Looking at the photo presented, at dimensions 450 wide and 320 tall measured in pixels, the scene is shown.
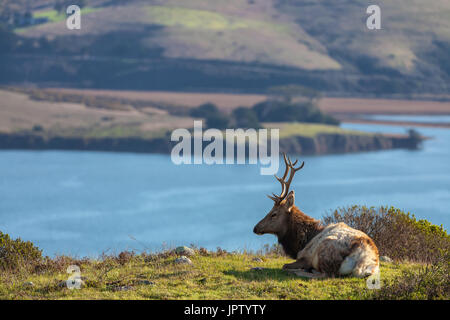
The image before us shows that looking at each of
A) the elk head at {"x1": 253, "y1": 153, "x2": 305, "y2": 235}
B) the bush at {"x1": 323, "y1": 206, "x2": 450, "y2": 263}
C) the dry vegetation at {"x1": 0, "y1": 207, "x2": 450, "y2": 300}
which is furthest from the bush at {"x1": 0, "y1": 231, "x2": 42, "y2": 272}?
the bush at {"x1": 323, "y1": 206, "x2": 450, "y2": 263}

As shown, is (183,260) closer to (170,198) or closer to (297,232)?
(297,232)

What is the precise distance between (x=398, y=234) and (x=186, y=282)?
24.0ft

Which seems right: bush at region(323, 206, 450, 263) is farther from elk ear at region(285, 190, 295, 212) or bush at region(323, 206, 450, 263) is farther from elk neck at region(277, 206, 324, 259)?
elk ear at region(285, 190, 295, 212)

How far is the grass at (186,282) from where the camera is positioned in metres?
13.5

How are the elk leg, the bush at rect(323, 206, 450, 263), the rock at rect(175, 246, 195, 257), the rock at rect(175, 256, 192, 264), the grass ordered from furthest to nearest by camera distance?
1. the bush at rect(323, 206, 450, 263)
2. the rock at rect(175, 246, 195, 257)
3. the rock at rect(175, 256, 192, 264)
4. the elk leg
5. the grass

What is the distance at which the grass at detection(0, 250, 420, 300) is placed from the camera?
1348 centimetres

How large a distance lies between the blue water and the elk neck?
72.5 m

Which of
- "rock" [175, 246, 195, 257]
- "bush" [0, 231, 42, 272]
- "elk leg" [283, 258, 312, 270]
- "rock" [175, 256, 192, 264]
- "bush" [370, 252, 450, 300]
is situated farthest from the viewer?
"rock" [175, 246, 195, 257]

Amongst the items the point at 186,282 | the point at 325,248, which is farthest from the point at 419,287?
the point at 186,282

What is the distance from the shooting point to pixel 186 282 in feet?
47.5

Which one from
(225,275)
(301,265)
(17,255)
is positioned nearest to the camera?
(225,275)
